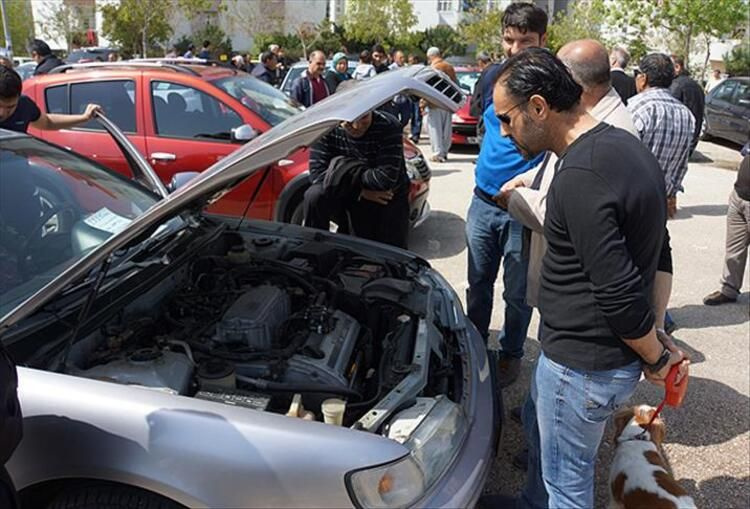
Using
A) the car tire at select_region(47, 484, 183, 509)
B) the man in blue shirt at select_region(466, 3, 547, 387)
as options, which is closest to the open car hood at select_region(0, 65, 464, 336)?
the car tire at select_region(47, 484, 183, 509)

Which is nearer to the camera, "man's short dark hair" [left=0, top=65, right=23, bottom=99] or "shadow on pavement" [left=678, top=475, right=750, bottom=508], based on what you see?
"shadow on pavement" [left=678, top=475, right=750, bottom=508]

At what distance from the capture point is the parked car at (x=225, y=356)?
1704mm

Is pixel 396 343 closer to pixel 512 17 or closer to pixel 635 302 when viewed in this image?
pixel 635 302

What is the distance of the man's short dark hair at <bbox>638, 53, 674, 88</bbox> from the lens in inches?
198

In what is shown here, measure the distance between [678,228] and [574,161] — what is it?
6.25 metres

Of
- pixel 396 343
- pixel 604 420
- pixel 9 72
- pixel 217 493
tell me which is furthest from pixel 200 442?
pixel 9 72

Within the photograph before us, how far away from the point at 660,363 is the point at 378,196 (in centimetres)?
217

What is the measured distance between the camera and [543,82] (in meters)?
1.73

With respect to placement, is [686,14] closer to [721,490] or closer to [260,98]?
[260,98]

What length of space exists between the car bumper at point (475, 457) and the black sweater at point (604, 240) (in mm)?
430

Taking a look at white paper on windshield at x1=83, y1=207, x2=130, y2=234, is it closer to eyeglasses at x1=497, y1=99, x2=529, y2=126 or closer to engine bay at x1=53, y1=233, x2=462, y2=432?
engine bay at x1=53, y1=233, x2=462, y2=432

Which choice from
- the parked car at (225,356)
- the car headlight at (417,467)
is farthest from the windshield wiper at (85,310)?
the car headlight at (417,467)

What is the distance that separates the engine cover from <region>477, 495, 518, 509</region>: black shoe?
0.85m

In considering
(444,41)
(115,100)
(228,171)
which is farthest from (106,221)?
(444,41)
